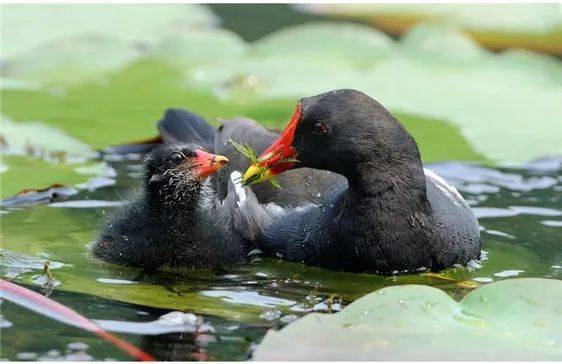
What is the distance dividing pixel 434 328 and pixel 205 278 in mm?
1661

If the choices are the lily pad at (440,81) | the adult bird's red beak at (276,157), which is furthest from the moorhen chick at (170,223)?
the lily pad at (440,81)

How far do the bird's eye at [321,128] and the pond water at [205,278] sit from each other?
0.73 metres

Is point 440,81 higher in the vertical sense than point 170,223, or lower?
higher

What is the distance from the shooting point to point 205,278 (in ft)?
19.9

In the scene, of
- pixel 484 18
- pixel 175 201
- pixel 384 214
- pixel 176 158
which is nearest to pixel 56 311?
Answer: pixel 175 201

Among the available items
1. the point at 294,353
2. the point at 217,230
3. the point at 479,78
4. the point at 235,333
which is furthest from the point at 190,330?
the point at 479,78

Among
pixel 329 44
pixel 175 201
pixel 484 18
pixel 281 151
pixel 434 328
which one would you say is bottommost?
pixel 434 328

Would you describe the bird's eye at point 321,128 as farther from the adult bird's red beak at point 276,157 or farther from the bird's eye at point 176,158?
the bird's eye at point 176,158

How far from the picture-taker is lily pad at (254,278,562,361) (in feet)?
14.6

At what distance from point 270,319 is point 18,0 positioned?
696cm

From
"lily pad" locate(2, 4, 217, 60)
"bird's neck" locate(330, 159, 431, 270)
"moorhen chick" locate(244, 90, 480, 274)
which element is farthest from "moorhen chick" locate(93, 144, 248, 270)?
"lily pad" locate(2, 4, 217, 60)

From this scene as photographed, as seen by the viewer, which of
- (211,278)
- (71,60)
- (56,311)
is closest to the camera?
(56,311)

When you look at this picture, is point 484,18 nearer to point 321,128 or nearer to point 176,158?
point 321,128

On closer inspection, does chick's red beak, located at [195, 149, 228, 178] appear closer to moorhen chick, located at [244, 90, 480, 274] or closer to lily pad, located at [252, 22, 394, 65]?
moorhen chick, located at [244, 90, 480, 274]
